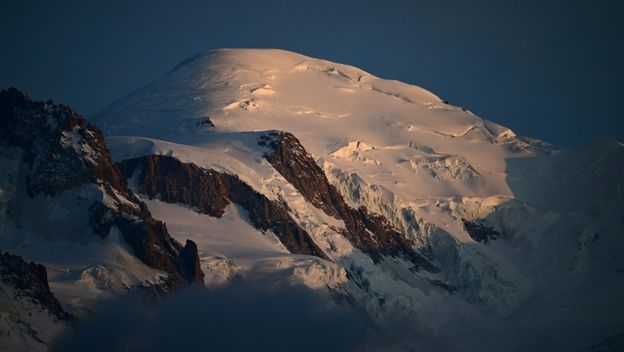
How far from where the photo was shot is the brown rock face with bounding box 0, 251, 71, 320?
172m

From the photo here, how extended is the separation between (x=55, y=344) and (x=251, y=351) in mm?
30556

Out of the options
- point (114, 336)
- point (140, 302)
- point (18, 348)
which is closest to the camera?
point (18, 348)

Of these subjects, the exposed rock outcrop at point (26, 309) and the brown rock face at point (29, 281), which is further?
the brown rock face at point (29, 281)

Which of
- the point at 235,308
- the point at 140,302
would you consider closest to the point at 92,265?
the point at 140,302

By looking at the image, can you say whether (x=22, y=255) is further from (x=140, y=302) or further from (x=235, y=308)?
(x=235, y=308)

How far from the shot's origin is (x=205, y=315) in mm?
193000

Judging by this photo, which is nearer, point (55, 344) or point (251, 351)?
point (55, 344)

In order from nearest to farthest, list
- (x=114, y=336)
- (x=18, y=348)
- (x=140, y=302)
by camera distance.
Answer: (x=18, y=348), (x=114, y=336), (x=140, y=302)

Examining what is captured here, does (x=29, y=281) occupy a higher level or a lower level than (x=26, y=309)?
higher

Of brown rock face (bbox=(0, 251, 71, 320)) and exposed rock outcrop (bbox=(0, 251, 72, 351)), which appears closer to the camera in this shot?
exposed rock outcrop (bbox=(0, 251, 72, 351))

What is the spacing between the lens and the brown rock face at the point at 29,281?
17150cm

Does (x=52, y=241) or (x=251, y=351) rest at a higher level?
(x=52, y=241)

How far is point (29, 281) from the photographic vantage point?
Result: 172625 mm

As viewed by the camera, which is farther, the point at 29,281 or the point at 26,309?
the point at 29,281
